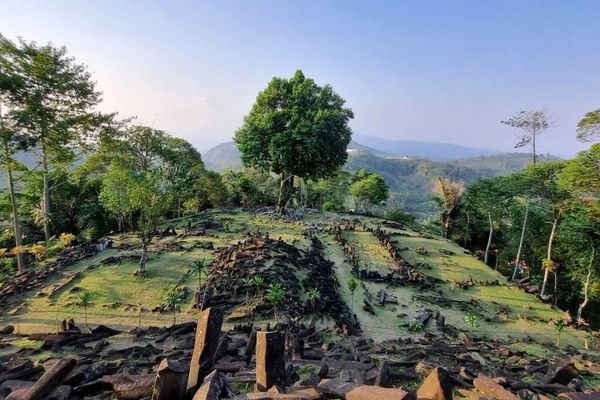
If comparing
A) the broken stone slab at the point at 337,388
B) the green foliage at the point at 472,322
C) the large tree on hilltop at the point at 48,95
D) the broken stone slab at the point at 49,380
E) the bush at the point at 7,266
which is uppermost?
A: the large tree on hilltop at the point at 48,95

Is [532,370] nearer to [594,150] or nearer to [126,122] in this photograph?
[594,150]

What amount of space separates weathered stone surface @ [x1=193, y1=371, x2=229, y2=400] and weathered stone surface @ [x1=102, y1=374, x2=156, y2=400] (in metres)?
1.47

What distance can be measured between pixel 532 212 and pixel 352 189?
84.8 ft

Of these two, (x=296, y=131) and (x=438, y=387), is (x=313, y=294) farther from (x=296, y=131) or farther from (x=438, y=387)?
(x=296, y=131)

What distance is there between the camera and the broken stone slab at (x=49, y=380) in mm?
5801

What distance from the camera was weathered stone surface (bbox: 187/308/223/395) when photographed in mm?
5461

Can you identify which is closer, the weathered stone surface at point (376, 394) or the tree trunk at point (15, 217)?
the weathered stone surface at point (376, 394)

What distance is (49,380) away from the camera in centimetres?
608

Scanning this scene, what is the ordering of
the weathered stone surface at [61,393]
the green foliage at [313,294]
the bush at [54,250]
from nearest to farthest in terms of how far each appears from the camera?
1. the weathered stone surface at [61,393]
2. the green foliage at [313,294]
3. the bush at [54,250]

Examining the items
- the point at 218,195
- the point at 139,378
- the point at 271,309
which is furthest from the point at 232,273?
the point at 218,195

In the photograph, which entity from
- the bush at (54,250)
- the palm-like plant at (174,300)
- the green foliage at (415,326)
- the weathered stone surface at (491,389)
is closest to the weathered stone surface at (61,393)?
the weathered stone surface at (491,389)

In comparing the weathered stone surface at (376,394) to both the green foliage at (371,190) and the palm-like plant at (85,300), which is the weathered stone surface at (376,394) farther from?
the green foliage at (371,190)

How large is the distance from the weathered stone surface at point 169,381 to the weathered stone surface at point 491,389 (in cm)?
525

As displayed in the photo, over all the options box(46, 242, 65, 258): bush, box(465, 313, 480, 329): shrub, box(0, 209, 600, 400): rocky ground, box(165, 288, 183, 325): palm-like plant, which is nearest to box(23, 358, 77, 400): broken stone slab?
box(0, 209, 600, 400): rocky ground
